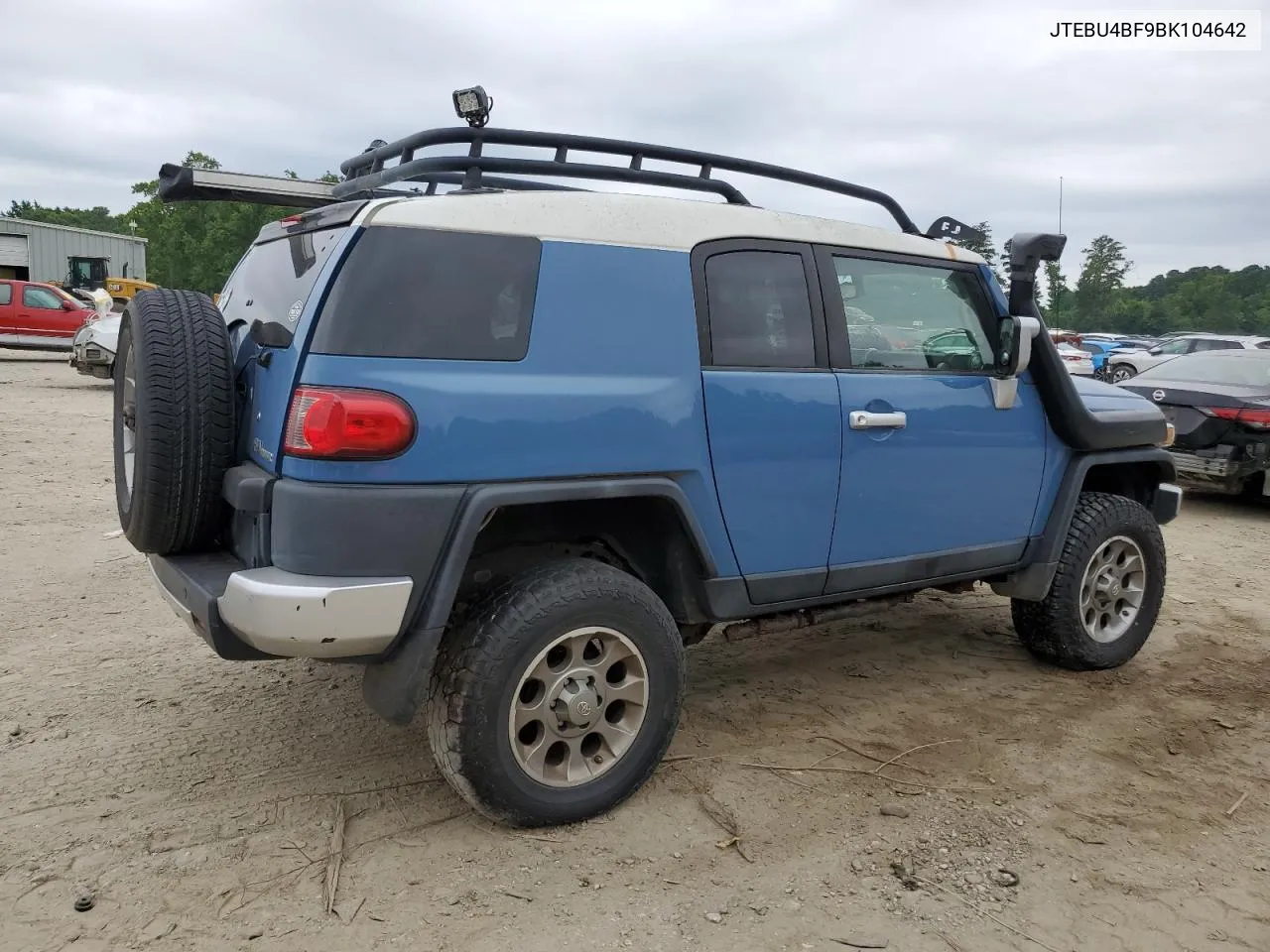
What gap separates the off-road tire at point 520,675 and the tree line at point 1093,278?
41314mm

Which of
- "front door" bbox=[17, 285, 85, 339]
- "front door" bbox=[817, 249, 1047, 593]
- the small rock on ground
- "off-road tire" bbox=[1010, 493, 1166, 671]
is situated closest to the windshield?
"off-road tire" bbox=[1010, 493, 1166, 671]

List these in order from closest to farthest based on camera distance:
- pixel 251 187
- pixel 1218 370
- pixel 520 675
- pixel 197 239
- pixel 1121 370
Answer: pixel 520 675 < pixel 251 187 < pixel 1218 370 < pixel 1121 370 < pixel 197 239

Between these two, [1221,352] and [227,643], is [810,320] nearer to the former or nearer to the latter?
[227,643]

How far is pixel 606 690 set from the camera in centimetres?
313

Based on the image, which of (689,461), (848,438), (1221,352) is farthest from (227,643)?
(1221,352)

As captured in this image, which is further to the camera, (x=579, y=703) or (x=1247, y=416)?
(x=1247, y=416)

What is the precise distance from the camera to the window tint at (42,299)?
19.7 m

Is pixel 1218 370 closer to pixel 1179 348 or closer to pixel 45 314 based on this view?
pixel 1179 348

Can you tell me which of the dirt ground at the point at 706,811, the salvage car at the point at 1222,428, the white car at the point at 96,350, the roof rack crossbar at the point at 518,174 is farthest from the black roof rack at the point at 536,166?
the white car at the point at 96,350

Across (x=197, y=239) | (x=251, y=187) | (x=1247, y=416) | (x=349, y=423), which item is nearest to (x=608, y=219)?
(x=349, y=423)

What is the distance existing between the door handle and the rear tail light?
257 inches

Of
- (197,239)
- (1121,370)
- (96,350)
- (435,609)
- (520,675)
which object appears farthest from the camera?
(197,239)

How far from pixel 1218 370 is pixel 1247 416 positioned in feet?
4.34

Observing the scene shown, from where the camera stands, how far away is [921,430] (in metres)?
3.78
